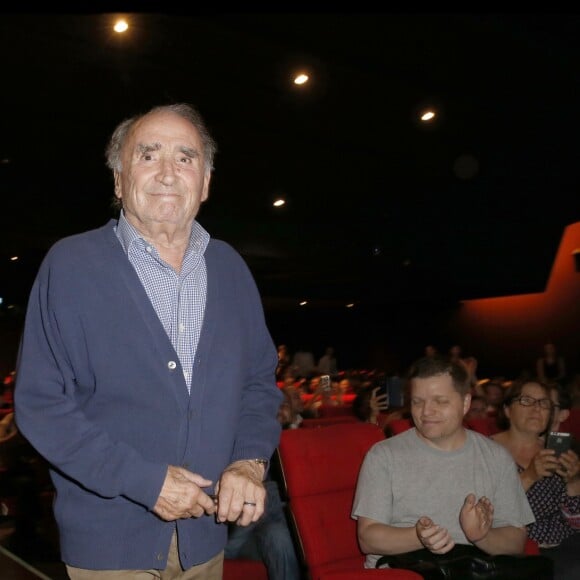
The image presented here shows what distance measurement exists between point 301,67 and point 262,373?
717 centimetres

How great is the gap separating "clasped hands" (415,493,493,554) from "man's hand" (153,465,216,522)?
1.32m

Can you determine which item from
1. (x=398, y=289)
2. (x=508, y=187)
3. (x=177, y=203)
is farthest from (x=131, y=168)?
(x=398, y=289)

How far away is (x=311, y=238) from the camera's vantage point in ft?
52.6

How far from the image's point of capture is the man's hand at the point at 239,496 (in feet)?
3.92

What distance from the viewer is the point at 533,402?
11.7ft

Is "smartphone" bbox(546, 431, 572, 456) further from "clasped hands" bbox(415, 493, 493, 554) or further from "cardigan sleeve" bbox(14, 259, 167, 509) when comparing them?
"cardigan sleeve" bbox(14, 259, 167, 509)

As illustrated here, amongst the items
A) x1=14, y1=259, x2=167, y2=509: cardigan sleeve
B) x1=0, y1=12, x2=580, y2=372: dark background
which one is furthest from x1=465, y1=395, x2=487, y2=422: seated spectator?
x1=14, y1=259, x2=167, y2=509: cardigan sleeve

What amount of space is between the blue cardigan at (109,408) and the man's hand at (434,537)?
119 cm

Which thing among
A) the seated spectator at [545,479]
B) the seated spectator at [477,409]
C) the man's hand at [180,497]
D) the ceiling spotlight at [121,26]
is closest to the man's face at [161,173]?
the man's hand at [180,497]

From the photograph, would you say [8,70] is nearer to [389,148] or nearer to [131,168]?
[389,148]

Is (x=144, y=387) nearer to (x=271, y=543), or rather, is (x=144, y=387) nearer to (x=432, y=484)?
(x=432, y=484)

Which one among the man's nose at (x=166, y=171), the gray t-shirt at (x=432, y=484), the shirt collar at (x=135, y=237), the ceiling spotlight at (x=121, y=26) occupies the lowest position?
the gray t-shirt at (x=432, y=484)

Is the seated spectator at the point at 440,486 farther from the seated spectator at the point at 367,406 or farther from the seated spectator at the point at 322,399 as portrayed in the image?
the seated spectator at the point at 322,399

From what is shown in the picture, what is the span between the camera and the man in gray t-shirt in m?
2.43
